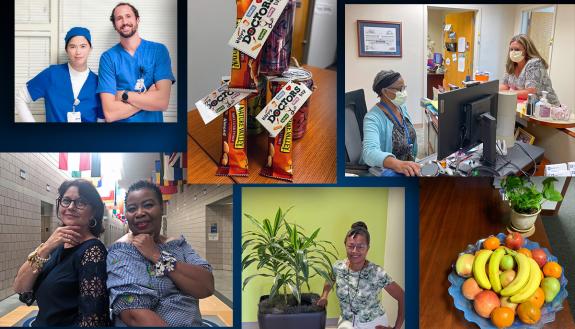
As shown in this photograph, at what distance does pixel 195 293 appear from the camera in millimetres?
4188

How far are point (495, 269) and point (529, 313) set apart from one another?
0.84 feet

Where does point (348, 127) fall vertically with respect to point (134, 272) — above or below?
above

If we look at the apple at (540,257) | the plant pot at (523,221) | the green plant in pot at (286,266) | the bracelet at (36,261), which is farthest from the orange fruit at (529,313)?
the bracelet at (36,261)

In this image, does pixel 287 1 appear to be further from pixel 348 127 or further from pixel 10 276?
pixel 10 276

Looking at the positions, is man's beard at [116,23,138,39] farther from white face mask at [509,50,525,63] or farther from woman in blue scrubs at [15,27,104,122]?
white face mask at [509,50,525,63]

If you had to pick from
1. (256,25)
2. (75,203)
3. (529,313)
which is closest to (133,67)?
(256,25)

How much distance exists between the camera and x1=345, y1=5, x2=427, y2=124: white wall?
3.88 meters

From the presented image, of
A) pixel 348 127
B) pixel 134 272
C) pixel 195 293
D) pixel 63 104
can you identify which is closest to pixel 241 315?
pixel 195 293

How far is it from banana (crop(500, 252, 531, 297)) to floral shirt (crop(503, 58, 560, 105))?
0.79 m

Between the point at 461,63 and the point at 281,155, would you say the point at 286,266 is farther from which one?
the point at 461,63

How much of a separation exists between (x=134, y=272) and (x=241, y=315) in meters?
0.61

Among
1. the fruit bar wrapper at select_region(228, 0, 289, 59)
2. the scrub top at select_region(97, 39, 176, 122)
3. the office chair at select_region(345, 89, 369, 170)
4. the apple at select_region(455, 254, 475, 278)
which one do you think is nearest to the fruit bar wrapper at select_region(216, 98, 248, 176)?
the fruit bar wrapper at select_region(228, 0, 289, 59)

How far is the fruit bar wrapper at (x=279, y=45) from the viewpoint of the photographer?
3900 millimetres

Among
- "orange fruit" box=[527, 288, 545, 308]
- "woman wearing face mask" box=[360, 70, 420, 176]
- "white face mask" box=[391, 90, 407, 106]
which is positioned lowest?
"orange fruit" box=[527, 288, 545, 308]
